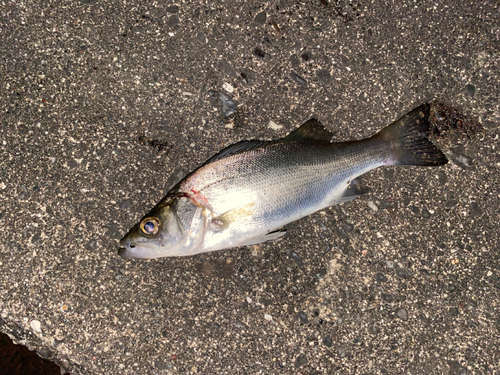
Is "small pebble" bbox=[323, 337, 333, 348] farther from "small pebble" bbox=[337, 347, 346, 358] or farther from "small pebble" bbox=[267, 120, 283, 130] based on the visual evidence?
"small pebble" bbox=[267, 120, 283, 130]

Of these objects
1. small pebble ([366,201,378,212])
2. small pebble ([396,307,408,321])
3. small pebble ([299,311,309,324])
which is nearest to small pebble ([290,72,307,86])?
small pebble ([366,201,378,212])

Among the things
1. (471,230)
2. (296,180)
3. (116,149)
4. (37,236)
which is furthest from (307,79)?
(37,236)

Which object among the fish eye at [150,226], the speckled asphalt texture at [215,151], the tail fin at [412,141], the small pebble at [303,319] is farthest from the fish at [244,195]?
the small pebble at [303,319]

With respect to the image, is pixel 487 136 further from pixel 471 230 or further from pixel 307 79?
pixel 307 79

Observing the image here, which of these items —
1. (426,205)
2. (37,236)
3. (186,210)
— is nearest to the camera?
(186,210)

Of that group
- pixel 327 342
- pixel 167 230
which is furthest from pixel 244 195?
pixel 327 342

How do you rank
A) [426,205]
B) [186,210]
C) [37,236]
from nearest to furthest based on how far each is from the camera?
[186,210] → [37,236] → [426,205]
